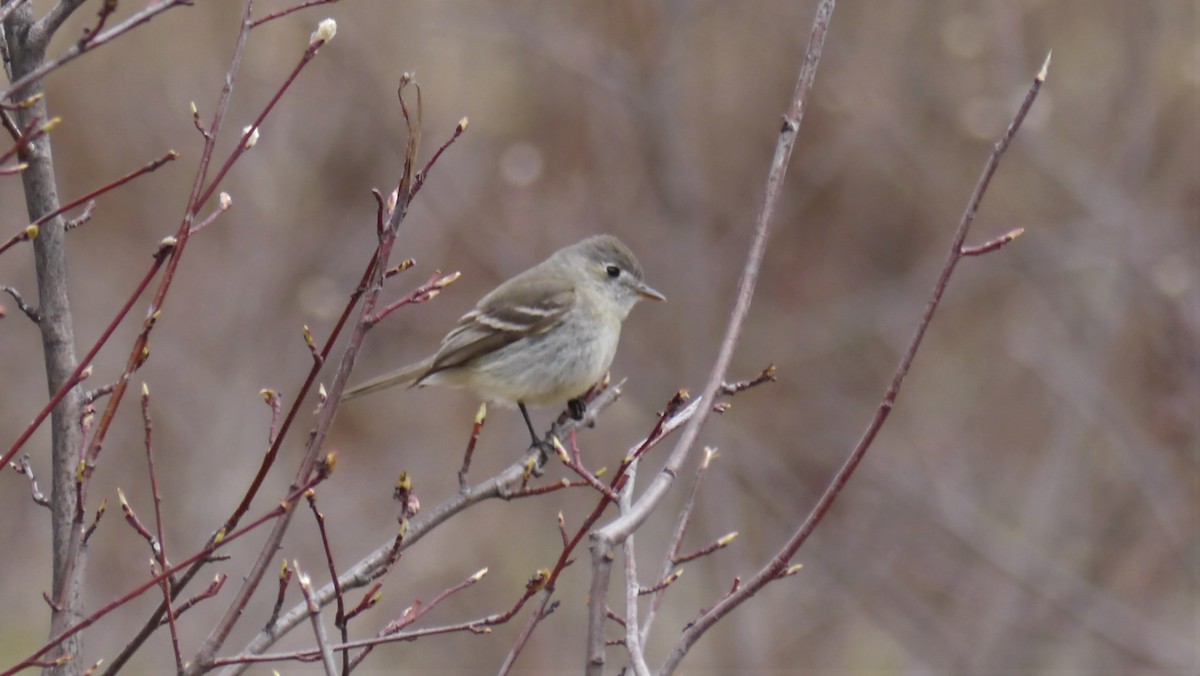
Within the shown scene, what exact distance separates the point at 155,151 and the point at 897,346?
19.1ft

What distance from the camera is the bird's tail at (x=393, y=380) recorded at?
5750mm

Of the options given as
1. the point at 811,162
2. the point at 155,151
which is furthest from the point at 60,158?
the point at 811,162

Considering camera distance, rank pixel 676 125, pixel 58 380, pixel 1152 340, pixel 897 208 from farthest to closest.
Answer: pixel 897 208, pixel 1152 340, pixel 676 125, pixel 58 380

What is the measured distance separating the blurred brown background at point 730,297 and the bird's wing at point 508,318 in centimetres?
162

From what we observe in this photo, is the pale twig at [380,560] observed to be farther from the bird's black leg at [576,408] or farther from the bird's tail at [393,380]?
the bird's tail at [393,380]

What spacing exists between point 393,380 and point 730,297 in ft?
13.6

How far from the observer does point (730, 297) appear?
31.4 feet

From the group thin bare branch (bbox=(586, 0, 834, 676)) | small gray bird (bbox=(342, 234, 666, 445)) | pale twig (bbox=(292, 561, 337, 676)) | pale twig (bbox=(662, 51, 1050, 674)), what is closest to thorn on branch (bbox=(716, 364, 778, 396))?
thin bare branch (bbox=(586, 0, 834, 676))

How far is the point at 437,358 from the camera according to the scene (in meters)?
6.02

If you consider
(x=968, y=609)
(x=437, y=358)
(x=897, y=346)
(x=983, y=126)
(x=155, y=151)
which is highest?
(x=155, y=151)

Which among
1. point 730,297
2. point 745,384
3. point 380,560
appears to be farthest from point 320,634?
point 730,297

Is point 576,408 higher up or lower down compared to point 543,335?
lower down

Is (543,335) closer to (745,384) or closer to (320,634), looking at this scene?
(745,384)

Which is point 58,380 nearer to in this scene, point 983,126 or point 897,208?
Answer: point 983,126
